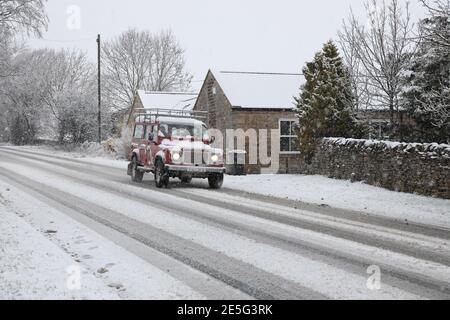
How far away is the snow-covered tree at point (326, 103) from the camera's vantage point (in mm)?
20531

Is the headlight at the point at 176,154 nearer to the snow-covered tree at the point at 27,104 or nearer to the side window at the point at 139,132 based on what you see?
the side window at the point at 139,132

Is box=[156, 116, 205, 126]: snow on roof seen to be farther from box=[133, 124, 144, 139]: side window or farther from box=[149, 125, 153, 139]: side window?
box=[133, 124, 144, 139]: side window

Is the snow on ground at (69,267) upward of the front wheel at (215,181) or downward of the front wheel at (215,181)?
downward

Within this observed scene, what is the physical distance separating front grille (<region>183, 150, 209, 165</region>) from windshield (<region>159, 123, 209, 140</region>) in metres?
1.26

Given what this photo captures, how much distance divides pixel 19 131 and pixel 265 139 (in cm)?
4842

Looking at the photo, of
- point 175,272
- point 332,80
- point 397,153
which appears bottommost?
point 175,272

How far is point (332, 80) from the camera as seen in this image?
20.8 metres

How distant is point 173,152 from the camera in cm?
1661

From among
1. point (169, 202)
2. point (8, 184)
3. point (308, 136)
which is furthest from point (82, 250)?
point (308, 136)

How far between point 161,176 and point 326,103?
7856 mm

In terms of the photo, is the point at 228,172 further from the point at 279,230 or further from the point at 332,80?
the point at 279,230

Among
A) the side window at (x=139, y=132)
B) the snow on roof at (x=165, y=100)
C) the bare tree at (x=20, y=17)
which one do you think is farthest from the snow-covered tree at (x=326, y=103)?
the snow on roof at (x=165, y=100)

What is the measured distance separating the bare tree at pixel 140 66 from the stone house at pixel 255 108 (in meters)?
31.3

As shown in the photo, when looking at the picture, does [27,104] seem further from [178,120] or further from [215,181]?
[215,181]
